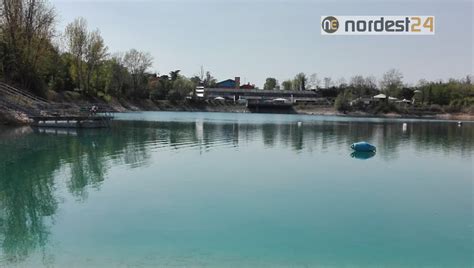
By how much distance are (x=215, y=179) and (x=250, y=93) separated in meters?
134

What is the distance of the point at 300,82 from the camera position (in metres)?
166

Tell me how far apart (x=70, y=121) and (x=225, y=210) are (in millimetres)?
33963

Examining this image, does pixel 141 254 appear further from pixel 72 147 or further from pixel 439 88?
pixel 439 88

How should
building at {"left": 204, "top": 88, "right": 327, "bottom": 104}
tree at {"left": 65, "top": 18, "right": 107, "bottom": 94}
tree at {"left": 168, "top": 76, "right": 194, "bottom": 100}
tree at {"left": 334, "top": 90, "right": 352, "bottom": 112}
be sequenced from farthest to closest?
building at {"left": 204, "top": 88, "right": 327, "bottom": 104}, tree at {"left": 334, "top": 90, "right": 352, "bottom": 112}, tree at {"left": 168, "top": 76, "right": 194, "bottom": 100}, tree at {"left": 65, "top": 18, "right": 107, "bottom": 94}

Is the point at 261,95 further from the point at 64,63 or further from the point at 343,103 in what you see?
the point at 64,63

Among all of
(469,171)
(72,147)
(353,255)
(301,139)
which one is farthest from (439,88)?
(353,255)

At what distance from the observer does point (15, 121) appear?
137ft

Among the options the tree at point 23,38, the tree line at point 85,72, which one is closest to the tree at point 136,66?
the tree line at point 85,72

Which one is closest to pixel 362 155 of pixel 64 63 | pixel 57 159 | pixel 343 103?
pixel 57 159

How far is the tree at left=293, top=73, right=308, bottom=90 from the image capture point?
166 meters

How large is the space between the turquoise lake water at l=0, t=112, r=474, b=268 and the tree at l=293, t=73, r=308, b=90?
14094cm

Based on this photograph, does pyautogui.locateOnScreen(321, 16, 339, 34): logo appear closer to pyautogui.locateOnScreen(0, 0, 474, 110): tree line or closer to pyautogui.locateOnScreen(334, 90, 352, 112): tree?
pyautogui.locateOnScreen(0, 0, 474, 110): tree line

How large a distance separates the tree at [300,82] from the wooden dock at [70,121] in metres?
129

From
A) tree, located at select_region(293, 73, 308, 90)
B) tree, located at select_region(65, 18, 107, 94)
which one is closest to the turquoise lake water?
tree, located at select_region(65, 18, 107, 94)
